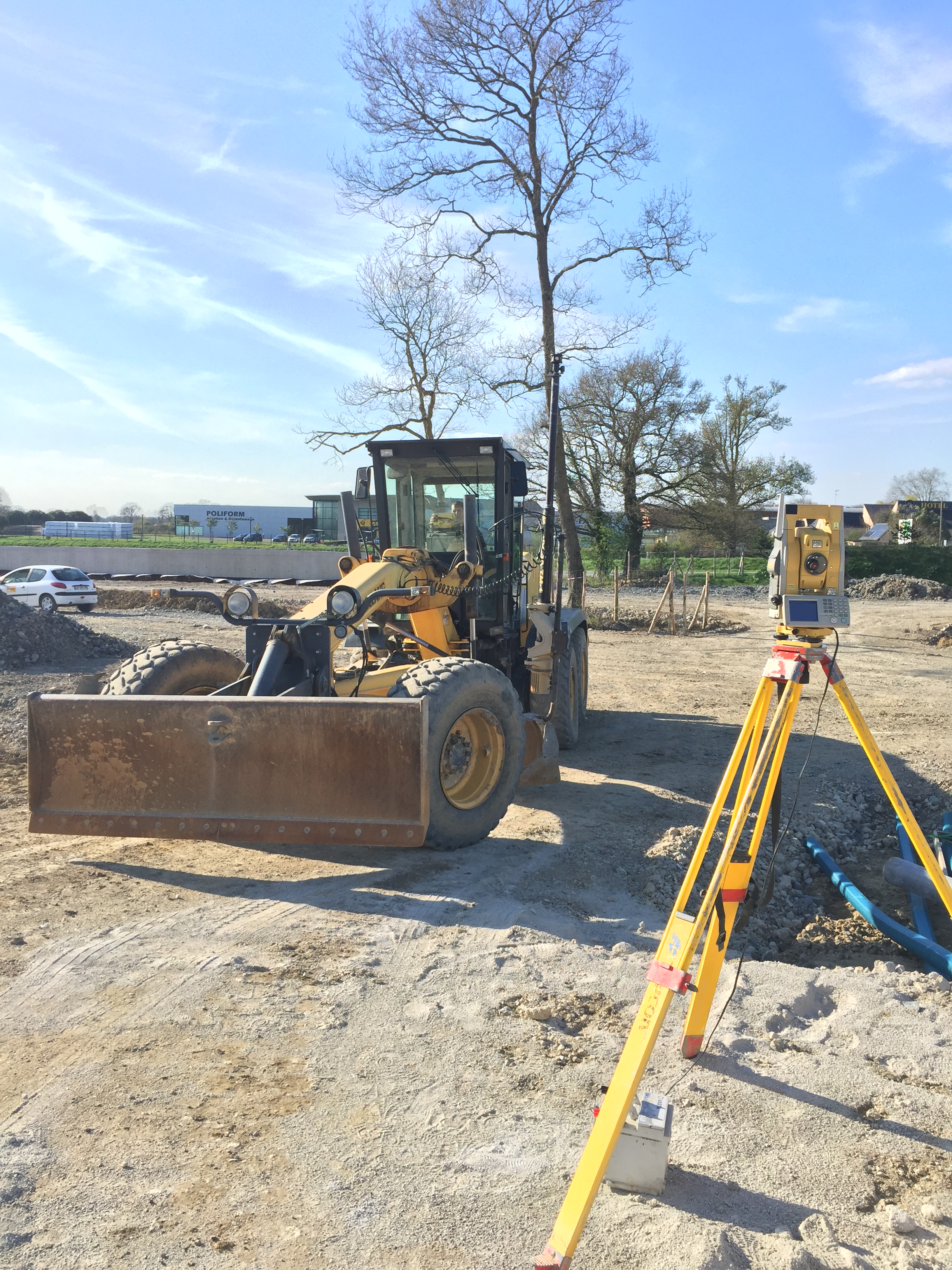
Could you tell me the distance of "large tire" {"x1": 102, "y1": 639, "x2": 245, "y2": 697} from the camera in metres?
6.29

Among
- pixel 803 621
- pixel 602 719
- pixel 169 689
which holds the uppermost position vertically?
pixel 803 621

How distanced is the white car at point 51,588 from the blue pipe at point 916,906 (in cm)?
2202

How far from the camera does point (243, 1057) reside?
3482mm

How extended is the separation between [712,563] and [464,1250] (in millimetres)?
37386

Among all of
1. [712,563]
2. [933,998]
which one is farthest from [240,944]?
[712,563]

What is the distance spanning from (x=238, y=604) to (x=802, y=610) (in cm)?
420

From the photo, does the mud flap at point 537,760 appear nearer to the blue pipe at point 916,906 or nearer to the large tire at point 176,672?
the large tire at point 176,672

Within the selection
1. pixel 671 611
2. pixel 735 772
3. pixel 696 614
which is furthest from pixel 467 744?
pixel 696 614

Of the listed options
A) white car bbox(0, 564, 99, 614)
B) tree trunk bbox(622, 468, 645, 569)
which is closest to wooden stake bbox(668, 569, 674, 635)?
tree trunk bbox(622, 468, 645, 569)

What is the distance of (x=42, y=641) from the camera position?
1475 centimetres

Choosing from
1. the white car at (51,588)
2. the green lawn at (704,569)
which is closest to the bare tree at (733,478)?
the green lawn at (704,569)

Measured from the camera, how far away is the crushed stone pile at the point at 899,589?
3188 centimetres

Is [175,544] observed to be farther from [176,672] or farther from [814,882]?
[814,882]

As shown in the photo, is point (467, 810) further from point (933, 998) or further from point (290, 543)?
point (290, 543)
